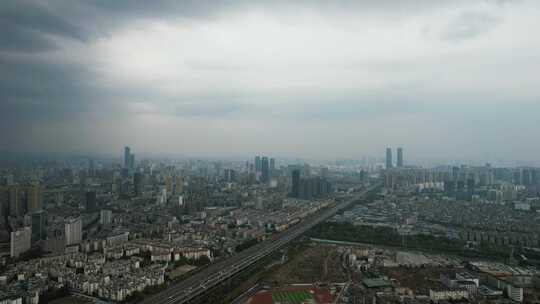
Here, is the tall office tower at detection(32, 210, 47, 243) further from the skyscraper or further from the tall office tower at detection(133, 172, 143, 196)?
the tall office tower at detection(133, 172, 143, 196)

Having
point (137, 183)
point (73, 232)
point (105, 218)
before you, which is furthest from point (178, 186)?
point (73, 232)

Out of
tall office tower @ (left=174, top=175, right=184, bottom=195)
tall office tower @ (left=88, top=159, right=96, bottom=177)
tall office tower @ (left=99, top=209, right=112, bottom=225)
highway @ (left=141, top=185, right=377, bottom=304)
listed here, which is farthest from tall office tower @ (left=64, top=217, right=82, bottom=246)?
tall office tower @ (left=174, top=175, right=184, bottom=195)

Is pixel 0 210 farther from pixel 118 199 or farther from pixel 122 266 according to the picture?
pixel 118 199

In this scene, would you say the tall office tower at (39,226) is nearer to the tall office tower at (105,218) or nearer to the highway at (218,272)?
the tall office tower at (105,218)

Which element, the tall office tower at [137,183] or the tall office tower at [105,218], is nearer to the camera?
the tall office tower at [105,218]

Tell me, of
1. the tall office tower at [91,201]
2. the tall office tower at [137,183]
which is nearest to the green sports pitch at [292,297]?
the tall office tower at [91,201]

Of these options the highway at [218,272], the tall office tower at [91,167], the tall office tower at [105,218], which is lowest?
the highway at [218,272]

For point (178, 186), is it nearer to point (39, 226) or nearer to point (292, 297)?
point (39, 226)

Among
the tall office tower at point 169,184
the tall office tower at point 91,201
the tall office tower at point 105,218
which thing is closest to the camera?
the tall office tower at point 105,218
